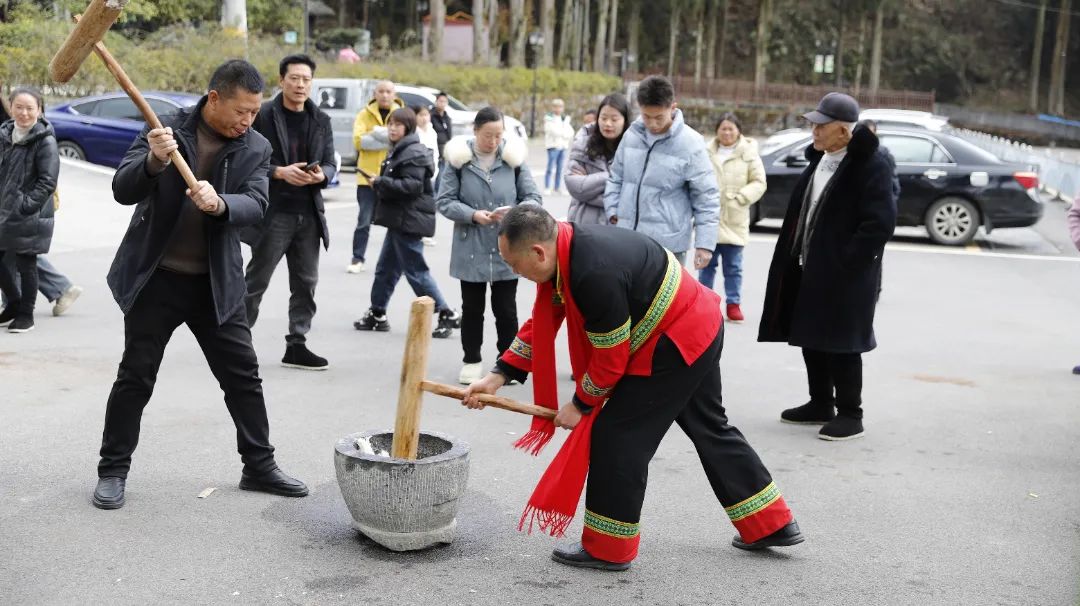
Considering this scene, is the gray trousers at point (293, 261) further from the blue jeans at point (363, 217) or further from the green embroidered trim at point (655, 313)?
the blue jeans at point (363, 217)

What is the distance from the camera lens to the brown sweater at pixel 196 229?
5246 mm

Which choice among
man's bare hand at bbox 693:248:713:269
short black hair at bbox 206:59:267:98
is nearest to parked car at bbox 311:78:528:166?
man's bare hand at bbox 693:248:713:269

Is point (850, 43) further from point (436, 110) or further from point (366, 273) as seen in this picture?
point (366, 273)

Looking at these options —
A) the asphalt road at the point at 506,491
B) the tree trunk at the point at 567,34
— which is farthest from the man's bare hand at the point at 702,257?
the tree trunk at the point at 567,34

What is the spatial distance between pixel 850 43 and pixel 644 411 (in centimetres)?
7867

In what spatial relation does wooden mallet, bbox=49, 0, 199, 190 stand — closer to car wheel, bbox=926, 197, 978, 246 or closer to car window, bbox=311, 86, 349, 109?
car wheel, bbox=926, 197, 978, 246

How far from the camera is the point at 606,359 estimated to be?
14.8 ft

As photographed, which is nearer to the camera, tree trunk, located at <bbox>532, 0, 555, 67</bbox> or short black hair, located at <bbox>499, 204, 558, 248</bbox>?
short black hair, located at <bbox>499, 204, 558, 248</bbox>

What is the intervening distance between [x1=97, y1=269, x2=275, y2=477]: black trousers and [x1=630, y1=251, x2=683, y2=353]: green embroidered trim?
6.00 feet

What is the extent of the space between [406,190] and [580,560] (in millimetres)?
4843

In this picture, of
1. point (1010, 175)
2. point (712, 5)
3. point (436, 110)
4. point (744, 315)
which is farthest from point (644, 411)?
point (712, 5)

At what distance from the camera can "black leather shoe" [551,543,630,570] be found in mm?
4785

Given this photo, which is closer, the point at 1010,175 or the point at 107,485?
the point at 107,485

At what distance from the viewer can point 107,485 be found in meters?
5.32
